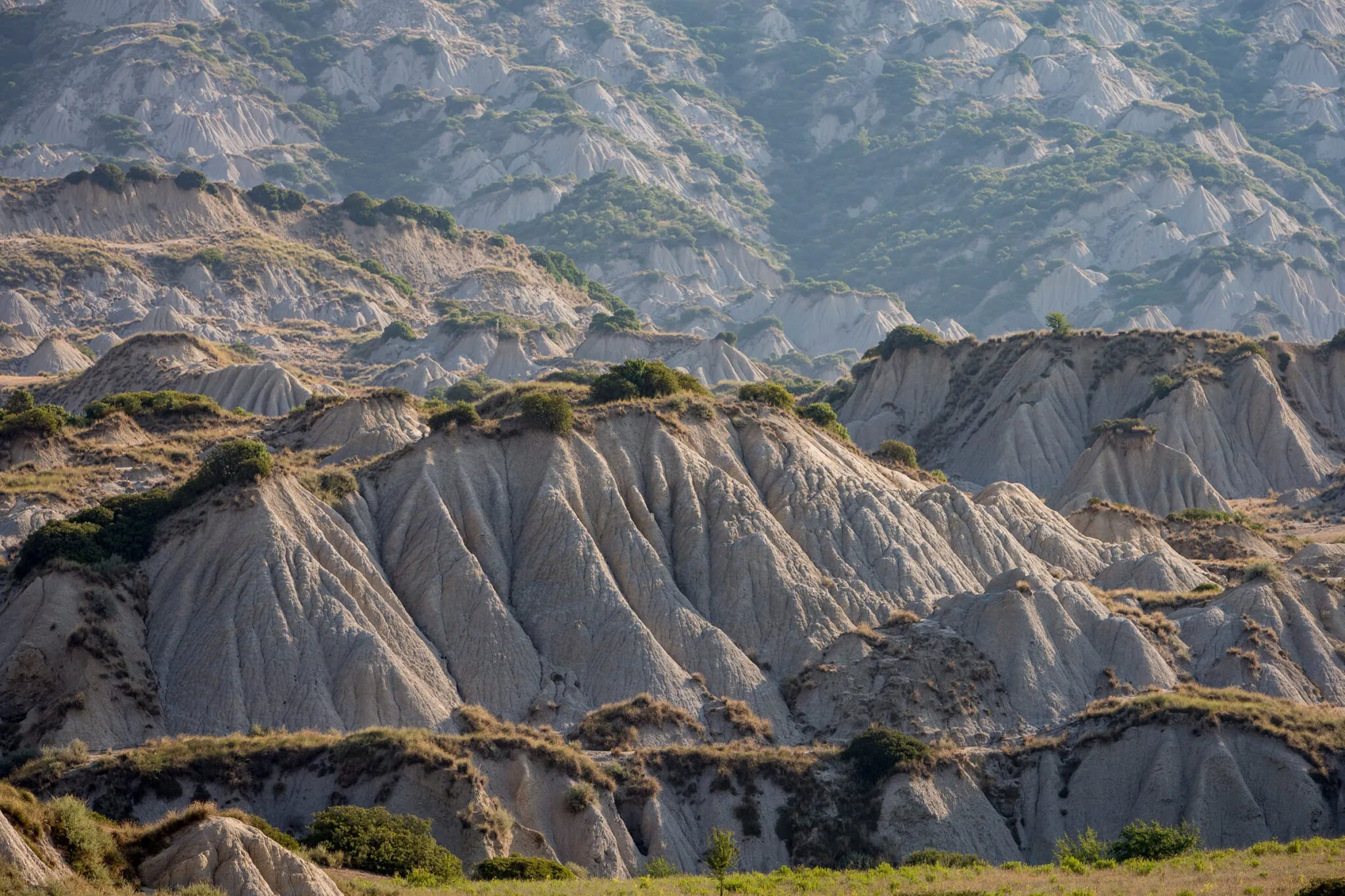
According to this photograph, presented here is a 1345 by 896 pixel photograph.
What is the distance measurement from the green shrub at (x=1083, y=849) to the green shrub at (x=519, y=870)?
12428 millimetres

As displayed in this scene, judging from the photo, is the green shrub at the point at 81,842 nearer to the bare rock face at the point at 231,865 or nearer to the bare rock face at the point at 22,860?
the bare rock face at the point at 231,865

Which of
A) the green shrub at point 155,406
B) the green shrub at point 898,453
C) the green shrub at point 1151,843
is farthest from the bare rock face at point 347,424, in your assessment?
the green shrub at point 1151,843

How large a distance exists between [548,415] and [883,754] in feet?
67.7

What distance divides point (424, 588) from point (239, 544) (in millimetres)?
6423

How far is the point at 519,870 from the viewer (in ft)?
133

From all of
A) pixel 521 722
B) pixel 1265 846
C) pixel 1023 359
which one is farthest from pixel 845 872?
pixel 1023 359

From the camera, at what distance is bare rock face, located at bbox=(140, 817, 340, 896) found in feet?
99.6

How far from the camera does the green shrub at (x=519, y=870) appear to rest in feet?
132

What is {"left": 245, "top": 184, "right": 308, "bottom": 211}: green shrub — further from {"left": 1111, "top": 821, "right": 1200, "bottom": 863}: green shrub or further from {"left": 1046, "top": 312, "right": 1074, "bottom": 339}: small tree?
{"left": 1111, "top": 821, "right": 1200, "bottom": 863}: green shrub

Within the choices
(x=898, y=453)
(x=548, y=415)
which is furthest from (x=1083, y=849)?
(x=898, y=453)

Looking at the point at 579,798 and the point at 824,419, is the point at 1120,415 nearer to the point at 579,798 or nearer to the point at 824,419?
the point at 824,419

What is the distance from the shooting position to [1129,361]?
366 ft

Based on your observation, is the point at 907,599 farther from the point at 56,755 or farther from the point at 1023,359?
the point at 1023,359

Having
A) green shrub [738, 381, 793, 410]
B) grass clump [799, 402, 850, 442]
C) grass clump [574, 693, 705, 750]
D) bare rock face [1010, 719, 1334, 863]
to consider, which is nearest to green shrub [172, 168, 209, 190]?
grass clump [799, 402, 850, 442]
